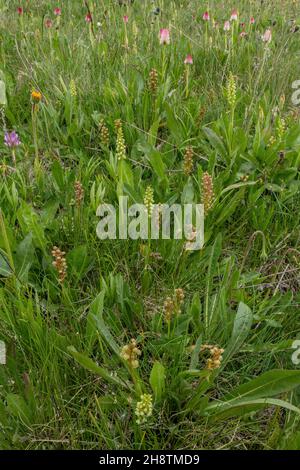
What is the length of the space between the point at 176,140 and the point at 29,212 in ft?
2.70

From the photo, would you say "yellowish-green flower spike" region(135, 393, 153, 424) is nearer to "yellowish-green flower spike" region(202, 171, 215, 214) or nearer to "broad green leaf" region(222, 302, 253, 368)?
"broad green leaf" region(222, 302, 253, 368)

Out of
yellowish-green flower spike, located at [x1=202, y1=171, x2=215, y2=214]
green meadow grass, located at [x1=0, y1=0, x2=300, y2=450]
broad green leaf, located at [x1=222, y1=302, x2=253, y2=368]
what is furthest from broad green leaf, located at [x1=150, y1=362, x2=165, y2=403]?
yellowish-green flower spike, located at [x1=202, y1=171, x2=215, y2=214]

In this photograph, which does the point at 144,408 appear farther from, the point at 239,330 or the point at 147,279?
the point at 147,279

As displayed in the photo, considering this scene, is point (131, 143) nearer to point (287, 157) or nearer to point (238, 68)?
point (287, 157)

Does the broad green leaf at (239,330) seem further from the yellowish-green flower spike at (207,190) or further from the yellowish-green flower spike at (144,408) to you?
the yellowish-green flower spike at (207,190)

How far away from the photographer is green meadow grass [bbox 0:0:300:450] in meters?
1.13

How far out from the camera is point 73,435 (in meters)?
1.10

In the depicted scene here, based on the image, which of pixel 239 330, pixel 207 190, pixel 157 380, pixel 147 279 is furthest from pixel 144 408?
pixel 207 190

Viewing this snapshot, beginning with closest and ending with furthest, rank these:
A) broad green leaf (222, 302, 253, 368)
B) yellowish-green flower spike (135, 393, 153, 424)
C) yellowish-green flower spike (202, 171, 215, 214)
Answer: yellowish-green flower spike (135, 393, 153, 424) → broad green leaf (222, 302, 253, 368) → yellowish-green flower spike (202, 171, 215, 214)

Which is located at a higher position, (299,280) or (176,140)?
(176,140)

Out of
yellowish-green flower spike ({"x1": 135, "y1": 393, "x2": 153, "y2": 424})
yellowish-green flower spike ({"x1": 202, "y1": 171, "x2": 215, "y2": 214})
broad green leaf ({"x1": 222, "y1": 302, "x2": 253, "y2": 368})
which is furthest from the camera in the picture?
yellowish-green flower spike ({"x1": 202, "y1": 171, "x2": 215, "y2": 214})

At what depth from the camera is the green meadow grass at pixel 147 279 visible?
1135 mm

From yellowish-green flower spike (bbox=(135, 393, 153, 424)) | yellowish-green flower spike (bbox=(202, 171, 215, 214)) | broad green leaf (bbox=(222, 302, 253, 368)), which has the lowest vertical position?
yellowish-green flower spike (bbox=(135, 393, 153, 424))

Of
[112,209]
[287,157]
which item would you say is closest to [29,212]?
[112,209]
